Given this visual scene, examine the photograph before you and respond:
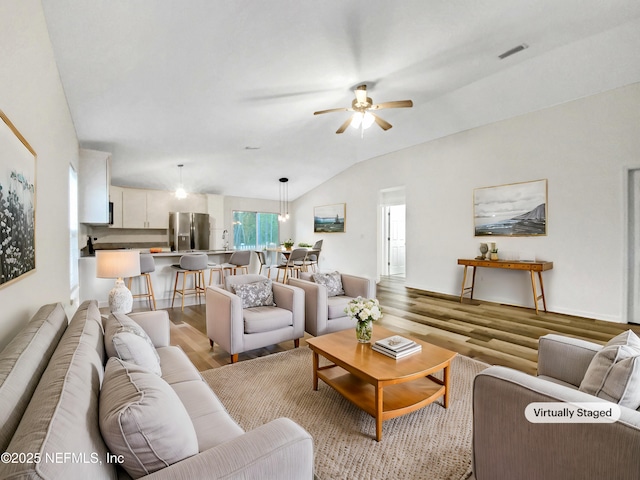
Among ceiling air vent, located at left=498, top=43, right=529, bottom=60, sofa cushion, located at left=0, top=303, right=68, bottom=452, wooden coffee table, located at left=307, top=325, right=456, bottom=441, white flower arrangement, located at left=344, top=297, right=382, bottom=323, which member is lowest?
wooden coffee table, located at left=307, top=325, right=456, bottom=441

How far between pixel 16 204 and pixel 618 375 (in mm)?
2681

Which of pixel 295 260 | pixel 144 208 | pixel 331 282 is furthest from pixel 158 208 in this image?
pixel 331 282

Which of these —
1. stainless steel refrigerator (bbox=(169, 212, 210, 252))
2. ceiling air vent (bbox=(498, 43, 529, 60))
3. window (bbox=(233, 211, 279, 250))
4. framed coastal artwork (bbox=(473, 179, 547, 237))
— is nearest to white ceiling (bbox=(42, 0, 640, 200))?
ceiling air vent (bbox=(498, 43, 529, 60))

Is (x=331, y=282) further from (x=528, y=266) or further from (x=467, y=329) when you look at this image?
(x=528, y=266)

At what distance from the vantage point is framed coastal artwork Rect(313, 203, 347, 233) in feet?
26.3

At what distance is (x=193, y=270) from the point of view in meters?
4.85

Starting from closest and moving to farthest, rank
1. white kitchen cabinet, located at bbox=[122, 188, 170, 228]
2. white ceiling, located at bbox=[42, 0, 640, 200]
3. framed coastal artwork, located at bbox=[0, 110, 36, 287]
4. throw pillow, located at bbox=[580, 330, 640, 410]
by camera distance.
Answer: throw pillow, located at bbox=[580, 330, 640, 410], framed coastal artwork, located at bbox=[0, 110, 36, 287], white ceiling, located at bbox=[42, 0, 640, 200], white kitchen cabinet, located at bbox=[122, 188, 170, 228]

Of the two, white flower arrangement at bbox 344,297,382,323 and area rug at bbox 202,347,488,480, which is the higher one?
white flower arrangement at bbox 344,297,382,323

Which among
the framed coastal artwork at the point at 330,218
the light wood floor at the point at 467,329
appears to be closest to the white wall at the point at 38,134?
the light wood floor at the point at 467,329

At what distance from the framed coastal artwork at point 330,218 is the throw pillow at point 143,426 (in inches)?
281

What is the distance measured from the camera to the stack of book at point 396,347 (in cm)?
213

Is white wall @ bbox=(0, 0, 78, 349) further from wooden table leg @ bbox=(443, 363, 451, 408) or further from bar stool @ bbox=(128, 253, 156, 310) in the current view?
wooden table leg @ bbox=(443, 363, 451, 408)

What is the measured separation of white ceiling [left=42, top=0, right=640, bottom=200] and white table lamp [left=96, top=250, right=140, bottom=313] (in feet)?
5.43

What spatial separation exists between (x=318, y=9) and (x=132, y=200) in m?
5.91
